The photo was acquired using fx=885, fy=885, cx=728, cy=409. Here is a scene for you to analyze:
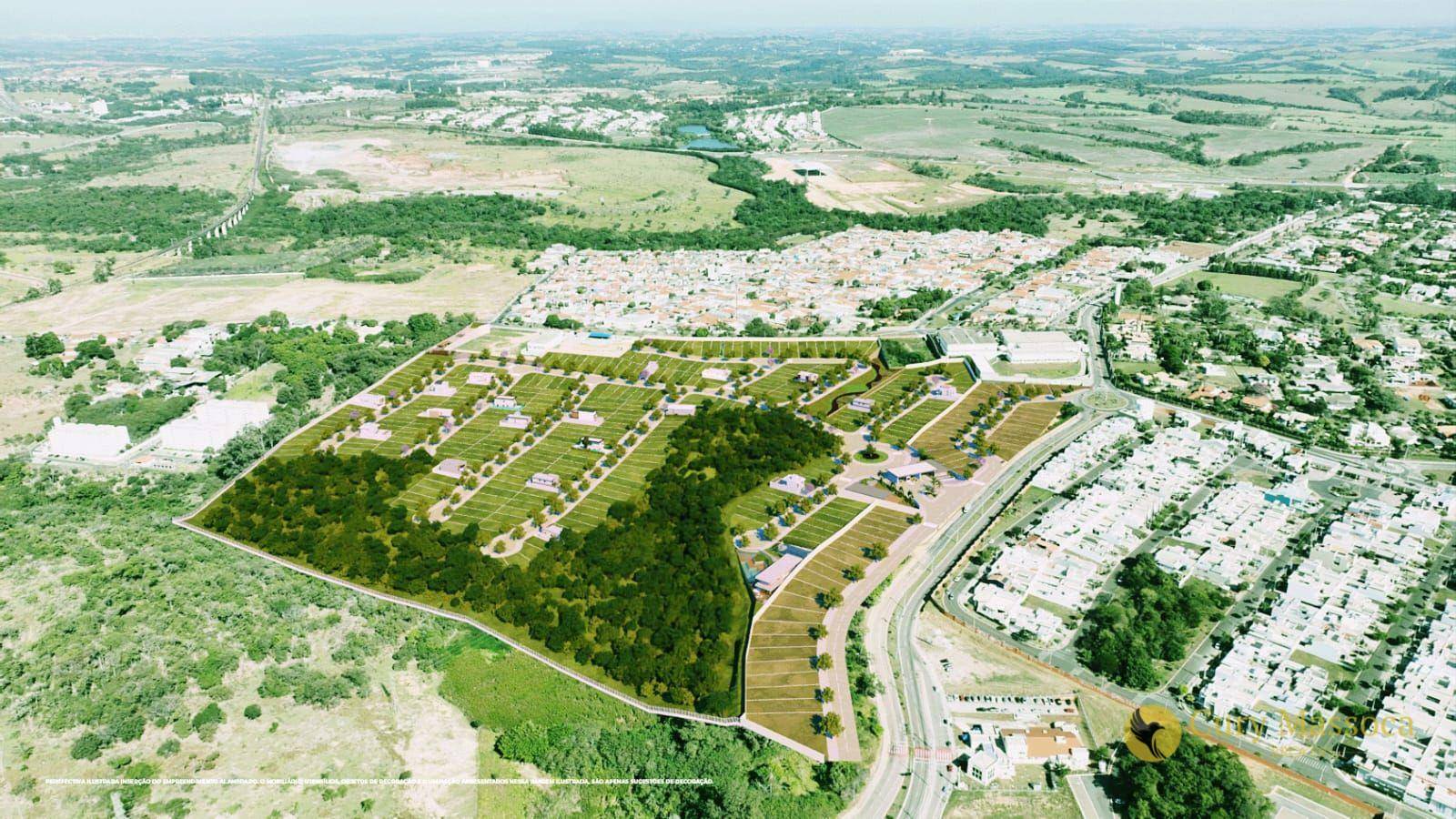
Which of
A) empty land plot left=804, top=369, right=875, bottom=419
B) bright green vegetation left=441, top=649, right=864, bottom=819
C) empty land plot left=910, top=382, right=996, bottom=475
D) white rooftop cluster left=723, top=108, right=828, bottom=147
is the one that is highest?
white rooftop cluster left=723, top=108, right=828, bottom=147

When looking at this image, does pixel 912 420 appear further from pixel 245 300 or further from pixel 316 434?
pixel 245 300

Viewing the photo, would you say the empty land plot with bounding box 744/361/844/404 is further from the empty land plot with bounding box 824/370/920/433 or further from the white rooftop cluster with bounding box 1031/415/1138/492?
the white rooftop cluster with bounding box 1031/415/1138/492

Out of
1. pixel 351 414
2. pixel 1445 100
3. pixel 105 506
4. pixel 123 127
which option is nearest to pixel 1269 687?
pixel 351 414

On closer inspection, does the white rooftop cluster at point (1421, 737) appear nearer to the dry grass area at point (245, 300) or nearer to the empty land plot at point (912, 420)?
the empty land plot at point (912, 420)

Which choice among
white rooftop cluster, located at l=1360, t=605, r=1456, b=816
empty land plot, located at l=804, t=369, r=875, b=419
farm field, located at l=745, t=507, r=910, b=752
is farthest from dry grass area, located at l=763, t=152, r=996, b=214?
white rooftop cluster, located at l=1360, t=605, r=1456, b=816

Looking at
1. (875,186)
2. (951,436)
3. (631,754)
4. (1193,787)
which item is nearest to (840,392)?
(951,436)
